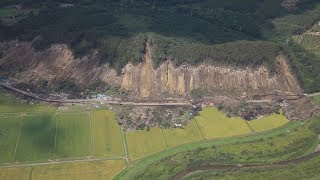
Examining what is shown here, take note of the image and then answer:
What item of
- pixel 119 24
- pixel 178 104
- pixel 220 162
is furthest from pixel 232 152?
pixel 119 24

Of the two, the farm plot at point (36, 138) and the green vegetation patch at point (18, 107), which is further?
the green vegetation patch at point (18, 107)

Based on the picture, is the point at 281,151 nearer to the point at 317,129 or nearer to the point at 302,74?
the point at 317,129

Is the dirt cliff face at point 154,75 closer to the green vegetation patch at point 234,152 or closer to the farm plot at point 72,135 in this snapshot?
the farm plot at point 72,135

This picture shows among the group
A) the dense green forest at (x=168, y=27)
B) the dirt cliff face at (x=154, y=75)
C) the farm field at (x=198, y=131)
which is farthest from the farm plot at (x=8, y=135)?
the dense green forest at (x=168, y=27)

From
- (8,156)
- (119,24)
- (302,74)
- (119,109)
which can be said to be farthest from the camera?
(119,24)

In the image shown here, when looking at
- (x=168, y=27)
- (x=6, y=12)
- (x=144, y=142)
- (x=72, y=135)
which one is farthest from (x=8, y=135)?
(x=6, y=12)

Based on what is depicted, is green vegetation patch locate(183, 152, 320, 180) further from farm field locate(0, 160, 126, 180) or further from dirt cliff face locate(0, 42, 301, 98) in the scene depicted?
dirt cliff face locate(0, 42, 301, 98)
